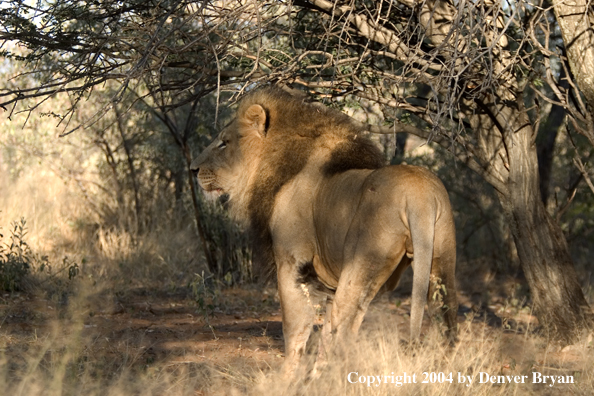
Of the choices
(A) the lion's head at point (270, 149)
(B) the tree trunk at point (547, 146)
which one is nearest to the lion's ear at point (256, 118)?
(A) the lion's head at point (270, 149)

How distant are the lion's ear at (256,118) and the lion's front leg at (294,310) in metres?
1.05

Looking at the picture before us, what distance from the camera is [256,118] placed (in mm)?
5172

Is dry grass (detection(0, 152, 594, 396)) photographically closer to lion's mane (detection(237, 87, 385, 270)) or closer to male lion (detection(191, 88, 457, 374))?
male lion (detection(191, 88, 457, 374))

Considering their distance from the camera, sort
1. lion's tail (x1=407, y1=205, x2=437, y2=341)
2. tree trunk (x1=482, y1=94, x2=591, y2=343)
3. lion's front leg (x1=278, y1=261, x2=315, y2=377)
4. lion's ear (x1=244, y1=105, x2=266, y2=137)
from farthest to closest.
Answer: tree trunk (x1=482, y1=94, x2=591, y2=343), lion's ear (x1=244, y1=105, x2=266, y2=137), lion's front leg (x1=278, y1=261, x2=315, y2=377), lion's tail (x1=407, y1=205, x2=437, y2=341)

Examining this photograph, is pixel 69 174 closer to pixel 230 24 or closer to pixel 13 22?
pixel 13 22

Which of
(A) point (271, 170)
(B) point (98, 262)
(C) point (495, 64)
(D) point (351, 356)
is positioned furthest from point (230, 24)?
(B) point (98, 262)

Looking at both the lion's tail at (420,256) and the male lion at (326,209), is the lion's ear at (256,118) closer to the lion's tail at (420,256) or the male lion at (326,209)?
the male lion at (326,209)

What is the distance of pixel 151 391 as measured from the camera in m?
4.22

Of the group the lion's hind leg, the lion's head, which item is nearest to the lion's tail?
the lion's hind leg

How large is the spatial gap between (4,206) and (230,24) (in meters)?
7.67

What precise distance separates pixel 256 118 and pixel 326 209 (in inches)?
39.2

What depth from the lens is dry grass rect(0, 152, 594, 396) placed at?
13.6ft

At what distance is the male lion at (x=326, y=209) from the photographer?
417cm

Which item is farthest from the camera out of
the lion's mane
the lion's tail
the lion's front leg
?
the lion's mane
